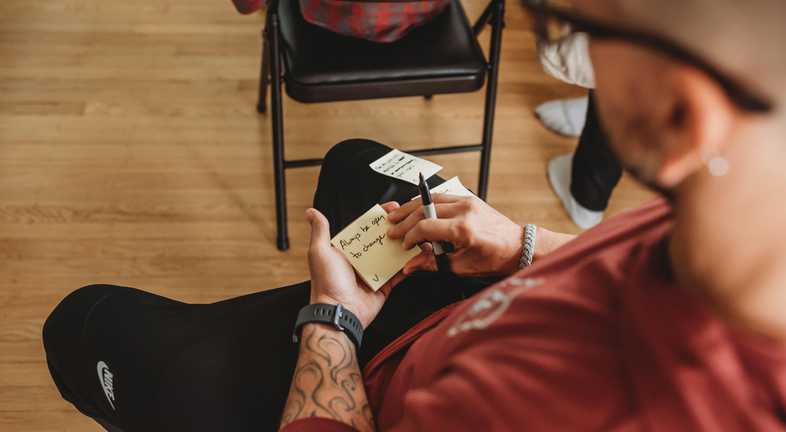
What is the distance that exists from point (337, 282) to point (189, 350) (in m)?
0.23

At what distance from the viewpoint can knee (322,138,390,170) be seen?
50.9 inches

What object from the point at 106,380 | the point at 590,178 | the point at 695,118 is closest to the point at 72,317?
the point at 106,380

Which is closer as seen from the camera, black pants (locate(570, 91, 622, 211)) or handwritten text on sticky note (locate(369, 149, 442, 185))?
handwritten text on sticky note (locate(369, 149, 442, 185))

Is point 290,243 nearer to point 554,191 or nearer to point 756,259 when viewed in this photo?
point 554,191

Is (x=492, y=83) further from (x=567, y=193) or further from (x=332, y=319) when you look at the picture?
(x=332, y=319)

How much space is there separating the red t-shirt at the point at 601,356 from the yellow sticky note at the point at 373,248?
30 cm

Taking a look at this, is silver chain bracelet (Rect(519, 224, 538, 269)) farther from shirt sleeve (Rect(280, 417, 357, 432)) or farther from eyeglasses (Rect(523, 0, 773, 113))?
eyeglasses (Rect(523, 0, 773, 113))

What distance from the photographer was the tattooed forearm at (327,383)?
2.88 ft

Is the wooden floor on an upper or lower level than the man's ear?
lower

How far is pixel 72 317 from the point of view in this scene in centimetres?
109

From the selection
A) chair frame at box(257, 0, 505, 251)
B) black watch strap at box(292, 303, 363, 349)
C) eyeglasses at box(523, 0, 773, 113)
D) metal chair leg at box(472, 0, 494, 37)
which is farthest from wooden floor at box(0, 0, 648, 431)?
eyeglasses at box(523, 0, 773, 113)

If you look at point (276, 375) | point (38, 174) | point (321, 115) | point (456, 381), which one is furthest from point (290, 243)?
point (456, 381)

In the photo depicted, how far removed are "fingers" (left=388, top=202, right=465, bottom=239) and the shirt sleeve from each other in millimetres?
348

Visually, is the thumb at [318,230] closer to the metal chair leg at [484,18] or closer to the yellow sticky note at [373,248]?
the yellow sticky note at [373,248]
